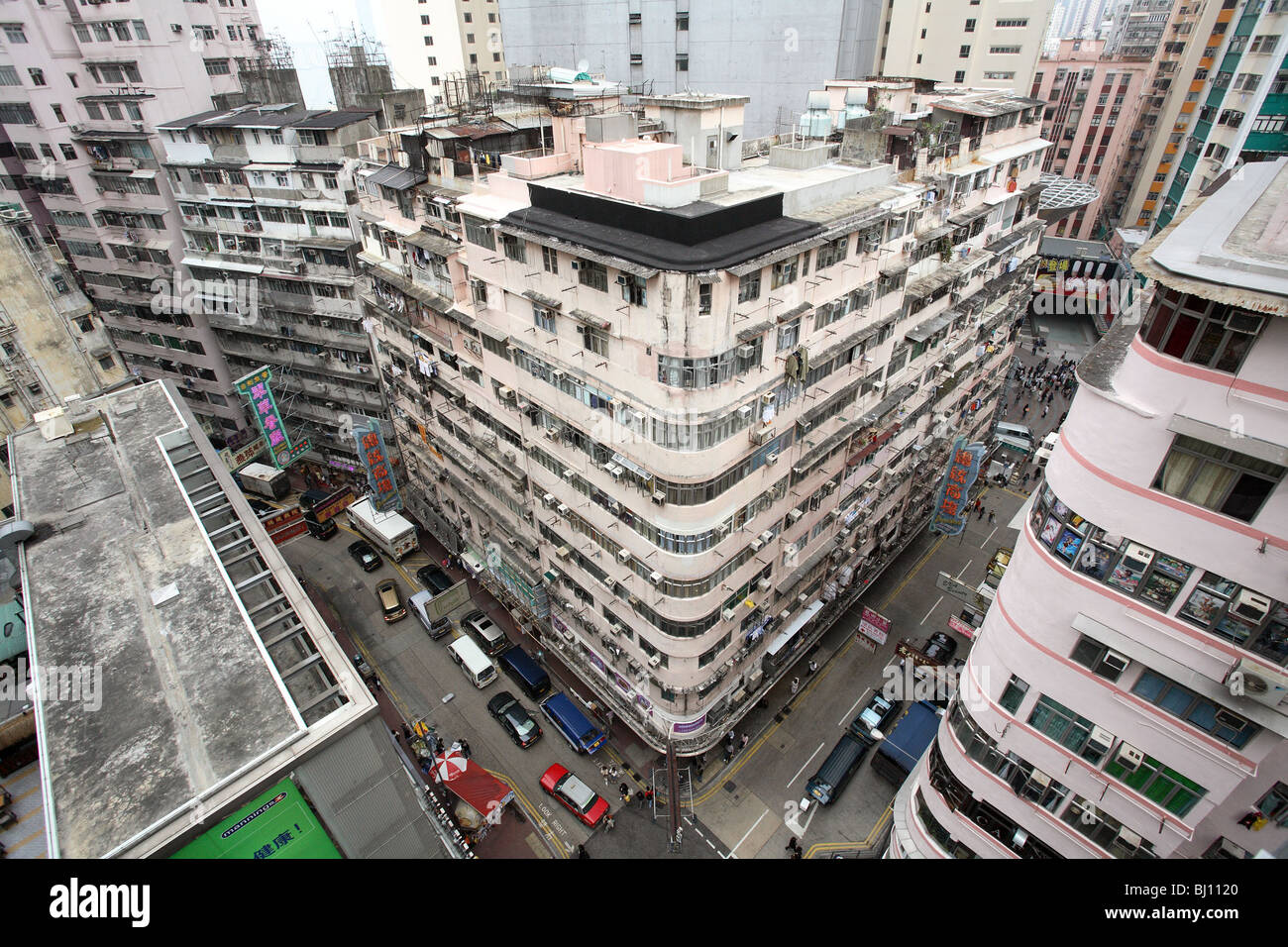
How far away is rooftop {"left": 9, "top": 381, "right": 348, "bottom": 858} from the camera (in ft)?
58.4

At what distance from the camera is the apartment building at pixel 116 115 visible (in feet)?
154

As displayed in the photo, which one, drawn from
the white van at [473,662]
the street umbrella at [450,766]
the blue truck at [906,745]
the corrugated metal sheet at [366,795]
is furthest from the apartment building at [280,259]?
the blue truck at [906,745]

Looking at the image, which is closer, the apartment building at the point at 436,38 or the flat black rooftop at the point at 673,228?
the flat black rooftop at the point at 673,228

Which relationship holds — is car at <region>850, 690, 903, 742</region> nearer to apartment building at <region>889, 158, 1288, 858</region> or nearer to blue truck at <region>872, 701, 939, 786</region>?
blue truck at <region>872, 701, 939, 786</region>

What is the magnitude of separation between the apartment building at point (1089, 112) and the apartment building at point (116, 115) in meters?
94.0

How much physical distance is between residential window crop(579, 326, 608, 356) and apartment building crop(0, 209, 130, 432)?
3805 cm

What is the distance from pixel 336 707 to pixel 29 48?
59545mm

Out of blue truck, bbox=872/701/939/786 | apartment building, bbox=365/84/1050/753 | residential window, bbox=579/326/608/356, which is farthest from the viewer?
blue truck, bbox=872/701/939/786

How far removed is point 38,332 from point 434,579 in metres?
29.5

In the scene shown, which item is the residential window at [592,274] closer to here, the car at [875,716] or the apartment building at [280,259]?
the car at [875,716]

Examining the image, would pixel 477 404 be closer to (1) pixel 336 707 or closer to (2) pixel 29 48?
(1) pixel 336 707

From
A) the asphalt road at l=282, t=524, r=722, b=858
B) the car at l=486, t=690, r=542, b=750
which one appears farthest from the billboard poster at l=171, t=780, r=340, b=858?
the car at l=486, t=690, r=542, b=750

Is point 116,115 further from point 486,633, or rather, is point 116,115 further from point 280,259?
point 486,633

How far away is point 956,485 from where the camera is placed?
39.3 m
